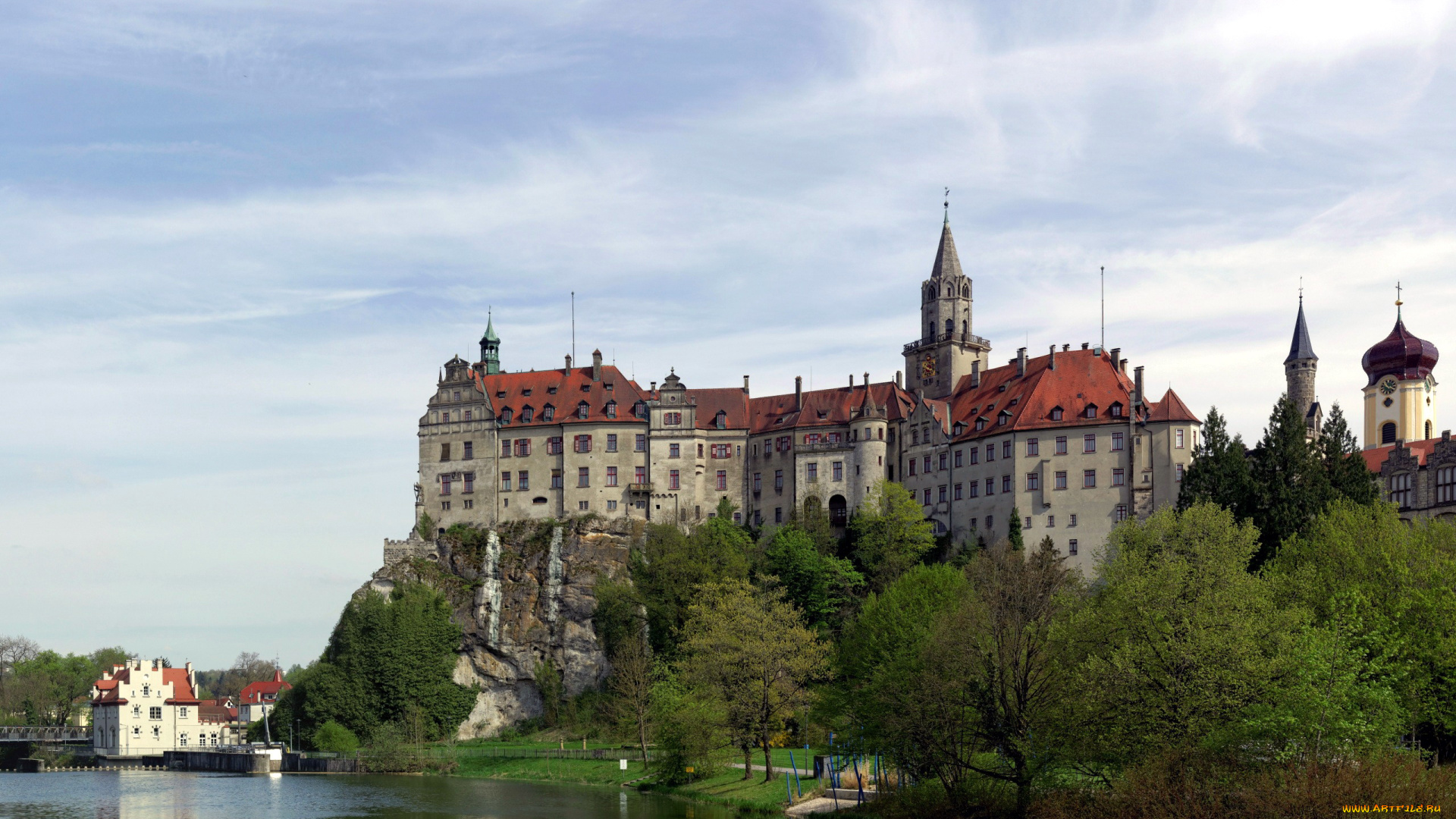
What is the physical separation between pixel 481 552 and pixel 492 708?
38.0 feet

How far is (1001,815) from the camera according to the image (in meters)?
48.0

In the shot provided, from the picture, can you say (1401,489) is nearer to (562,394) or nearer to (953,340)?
(953,340)

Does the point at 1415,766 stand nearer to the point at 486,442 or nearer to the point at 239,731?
the point at 486,442

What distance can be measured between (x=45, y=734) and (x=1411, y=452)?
113506mm

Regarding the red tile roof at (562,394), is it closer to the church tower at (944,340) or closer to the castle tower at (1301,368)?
the church tower at (944,340)

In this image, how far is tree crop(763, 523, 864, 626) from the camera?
307 feet

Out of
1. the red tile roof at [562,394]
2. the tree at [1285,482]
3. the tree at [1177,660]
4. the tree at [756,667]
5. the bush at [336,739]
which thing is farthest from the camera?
the red tile roof at [562,394]

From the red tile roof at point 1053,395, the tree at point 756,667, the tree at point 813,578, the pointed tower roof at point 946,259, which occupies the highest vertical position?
the pointed tower roof at point 946,259

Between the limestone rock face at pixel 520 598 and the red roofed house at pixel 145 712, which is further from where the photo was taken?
the red roofed house at pixel 145 712

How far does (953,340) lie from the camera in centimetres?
11144

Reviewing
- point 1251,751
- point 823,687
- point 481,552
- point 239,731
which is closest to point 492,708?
point 481,552

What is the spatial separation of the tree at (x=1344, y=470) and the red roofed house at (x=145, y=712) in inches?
3831

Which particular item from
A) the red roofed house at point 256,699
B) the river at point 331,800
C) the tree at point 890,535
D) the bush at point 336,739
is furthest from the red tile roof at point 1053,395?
the red roofed house at point 256,699

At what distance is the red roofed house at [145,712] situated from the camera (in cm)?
12519
